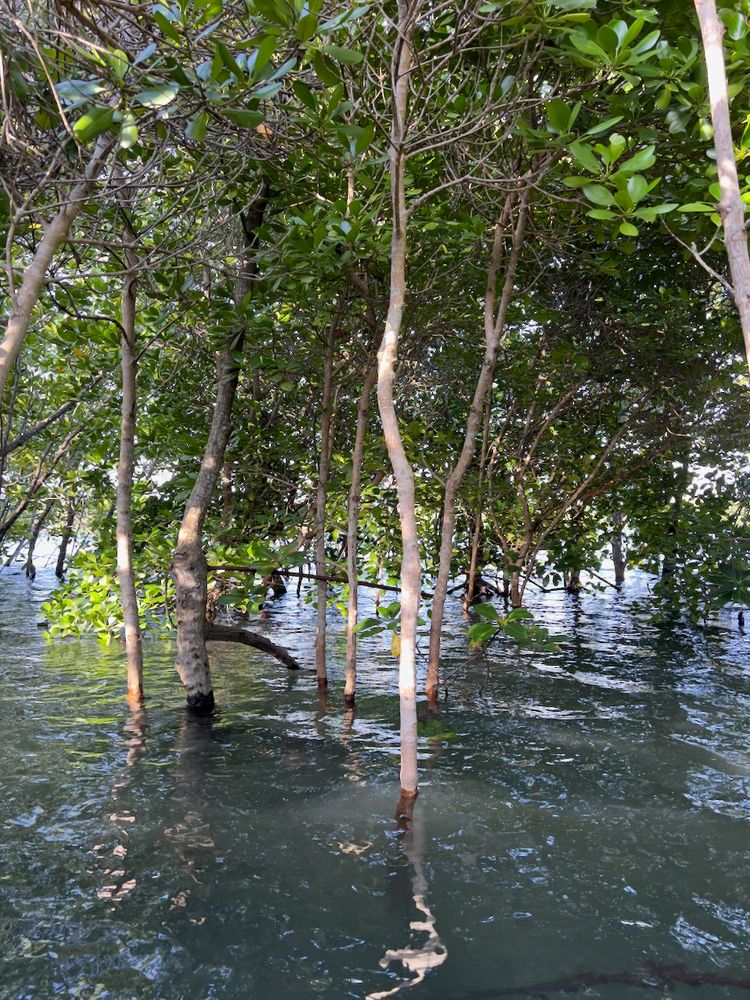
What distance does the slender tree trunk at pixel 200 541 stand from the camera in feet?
23.1

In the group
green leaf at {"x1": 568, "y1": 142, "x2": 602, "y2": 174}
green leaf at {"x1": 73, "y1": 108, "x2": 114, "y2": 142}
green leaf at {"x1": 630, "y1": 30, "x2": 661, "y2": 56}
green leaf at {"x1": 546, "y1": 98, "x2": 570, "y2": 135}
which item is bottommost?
green leaf at {"x1": 568, "y1": 142, "x2": 602, "y2": 174}

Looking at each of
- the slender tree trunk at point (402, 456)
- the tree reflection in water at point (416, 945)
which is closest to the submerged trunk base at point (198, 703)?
the tree reflection in water at point (416, 945)

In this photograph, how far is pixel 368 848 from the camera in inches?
176

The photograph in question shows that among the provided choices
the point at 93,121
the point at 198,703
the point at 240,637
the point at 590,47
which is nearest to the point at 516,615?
the point at 590,47

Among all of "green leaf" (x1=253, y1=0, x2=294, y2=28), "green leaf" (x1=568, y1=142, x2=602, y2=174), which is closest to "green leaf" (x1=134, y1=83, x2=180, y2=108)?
"green leaf" (x1=253, y1=0, x2=294, y2=28)

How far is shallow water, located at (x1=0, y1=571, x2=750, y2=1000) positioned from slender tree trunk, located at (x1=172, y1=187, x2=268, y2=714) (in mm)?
519

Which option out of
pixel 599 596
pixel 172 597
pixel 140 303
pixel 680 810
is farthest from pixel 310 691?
pixel 599 596

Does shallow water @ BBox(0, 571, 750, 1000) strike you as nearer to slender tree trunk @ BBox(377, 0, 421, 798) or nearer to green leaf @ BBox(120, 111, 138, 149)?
slender tree trunk @ BBox(377, 0, 421, 798)

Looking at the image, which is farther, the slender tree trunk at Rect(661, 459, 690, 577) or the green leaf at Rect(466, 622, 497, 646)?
the slender tree trunk at Rect(661, 459, 690, 577)

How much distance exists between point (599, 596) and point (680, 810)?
16995 mm

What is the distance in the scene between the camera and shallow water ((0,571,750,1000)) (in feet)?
10.8

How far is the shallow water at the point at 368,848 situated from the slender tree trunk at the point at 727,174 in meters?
2.80

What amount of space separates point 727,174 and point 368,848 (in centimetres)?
395

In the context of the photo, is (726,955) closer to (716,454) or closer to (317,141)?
(317,141)
